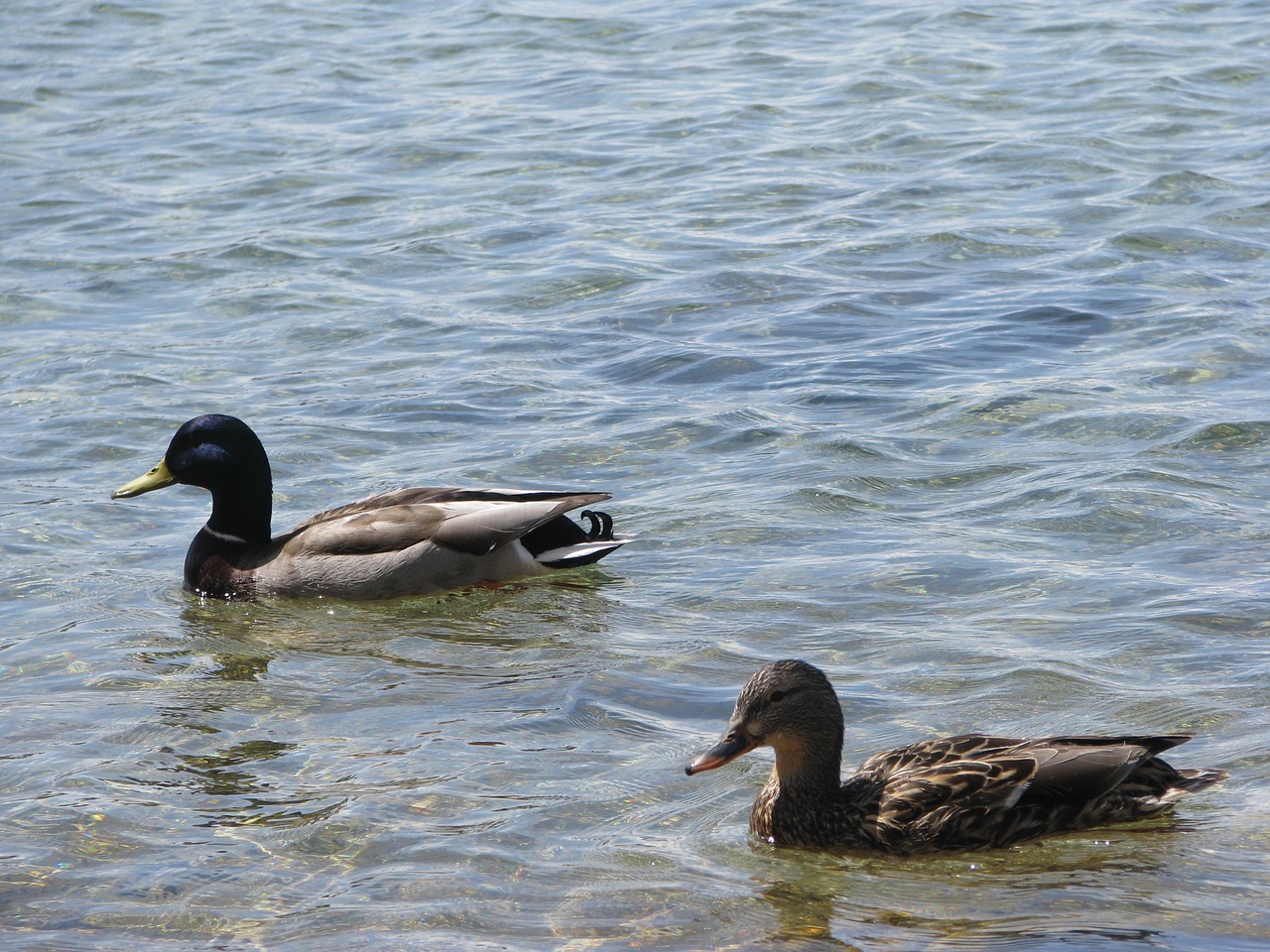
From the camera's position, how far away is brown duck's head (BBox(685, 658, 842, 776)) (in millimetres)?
6262

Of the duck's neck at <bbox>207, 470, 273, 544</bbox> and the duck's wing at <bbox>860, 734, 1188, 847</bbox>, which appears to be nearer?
the duck's wing at <bbox>860, 734, 1188, 847</bbox>

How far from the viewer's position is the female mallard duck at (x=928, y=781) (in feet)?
19.8

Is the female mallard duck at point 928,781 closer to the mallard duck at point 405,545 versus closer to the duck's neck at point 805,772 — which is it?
the duck's neck at point 805,772

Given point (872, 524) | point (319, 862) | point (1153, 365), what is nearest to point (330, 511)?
point (872, 524)

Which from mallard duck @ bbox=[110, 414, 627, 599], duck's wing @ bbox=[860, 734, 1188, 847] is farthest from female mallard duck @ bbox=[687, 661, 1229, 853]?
mallard duck @ bbox=[110, 414, 627, 599]

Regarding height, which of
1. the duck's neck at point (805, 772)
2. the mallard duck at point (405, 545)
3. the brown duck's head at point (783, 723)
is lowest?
the mallard duck at point (405, 545)

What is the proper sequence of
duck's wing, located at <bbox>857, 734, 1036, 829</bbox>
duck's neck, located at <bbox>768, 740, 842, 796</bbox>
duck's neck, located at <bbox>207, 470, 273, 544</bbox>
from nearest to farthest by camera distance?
1. duck's wing, located at <bbox>857, 734, 1036, 829</bbox>
2. duck's neck, located at <bbox>768, 740, 842, 796</bbox>
3. duck's neck, located at <bbox>207, 470, 273, 544</bbox>

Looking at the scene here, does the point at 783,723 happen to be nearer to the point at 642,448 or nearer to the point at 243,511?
the point at 243,511

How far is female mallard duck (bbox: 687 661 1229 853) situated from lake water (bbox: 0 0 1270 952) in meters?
0.10

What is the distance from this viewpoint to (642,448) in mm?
10484

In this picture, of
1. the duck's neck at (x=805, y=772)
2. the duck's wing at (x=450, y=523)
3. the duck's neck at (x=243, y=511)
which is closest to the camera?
the duck's neck at (x=805, y=772)

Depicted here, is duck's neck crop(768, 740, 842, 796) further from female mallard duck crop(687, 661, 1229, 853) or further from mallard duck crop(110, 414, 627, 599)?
mallard duck crop(110, 414, 627, 599)

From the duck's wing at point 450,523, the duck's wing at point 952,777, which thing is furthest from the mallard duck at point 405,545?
the duck's wing at point 952,777

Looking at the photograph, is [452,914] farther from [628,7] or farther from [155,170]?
[628,7]
